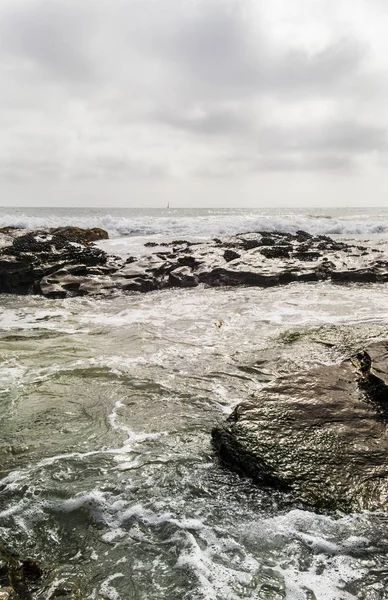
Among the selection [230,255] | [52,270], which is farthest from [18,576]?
[230,255]

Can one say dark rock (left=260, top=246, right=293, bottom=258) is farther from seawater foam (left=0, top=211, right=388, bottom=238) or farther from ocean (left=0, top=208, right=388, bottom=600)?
seawater foam (left=0, top=211, right=388, bottom=238)

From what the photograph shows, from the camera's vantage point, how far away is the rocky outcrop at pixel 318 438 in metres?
2.85

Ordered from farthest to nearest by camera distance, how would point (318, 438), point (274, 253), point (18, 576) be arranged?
point (274, 253), point (318, 438), point (18, 576)

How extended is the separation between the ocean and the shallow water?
0.01 metres

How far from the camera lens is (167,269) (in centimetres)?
1356

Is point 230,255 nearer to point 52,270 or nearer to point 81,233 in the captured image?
point 52,270

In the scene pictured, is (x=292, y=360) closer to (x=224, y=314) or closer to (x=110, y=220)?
(x=224, y=314)

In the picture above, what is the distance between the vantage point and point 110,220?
36.7 metres

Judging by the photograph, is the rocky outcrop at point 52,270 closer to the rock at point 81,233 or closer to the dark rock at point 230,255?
the dark rock at point 230,255

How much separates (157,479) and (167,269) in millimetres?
10685

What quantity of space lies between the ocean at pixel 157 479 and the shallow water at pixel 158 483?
11mm

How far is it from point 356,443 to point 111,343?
4.57 metres

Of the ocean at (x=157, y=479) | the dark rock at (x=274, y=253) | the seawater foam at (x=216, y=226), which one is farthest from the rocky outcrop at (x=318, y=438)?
the seawater foam at (x=216, y=226)

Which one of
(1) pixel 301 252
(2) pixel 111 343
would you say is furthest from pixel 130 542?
(1) pixel 301 252
